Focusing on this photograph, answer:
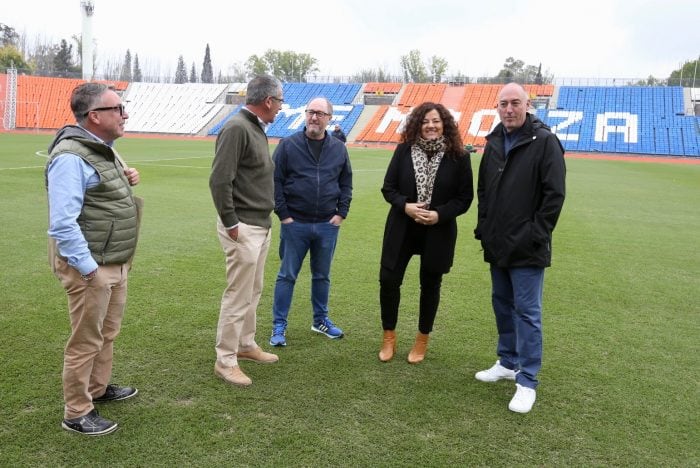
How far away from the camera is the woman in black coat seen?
4152 mm

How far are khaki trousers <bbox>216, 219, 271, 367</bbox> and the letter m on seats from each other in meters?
44.7

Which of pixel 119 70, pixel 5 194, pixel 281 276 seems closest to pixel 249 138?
pixel 281 276

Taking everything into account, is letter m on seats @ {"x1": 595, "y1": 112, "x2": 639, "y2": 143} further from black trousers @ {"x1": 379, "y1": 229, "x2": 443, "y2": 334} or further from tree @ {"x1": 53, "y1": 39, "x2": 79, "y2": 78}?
tree @ {"x1": 53, "y1": 39, "x2": 79, "y2": 78}

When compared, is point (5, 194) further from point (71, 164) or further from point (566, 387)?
point (566, 387)

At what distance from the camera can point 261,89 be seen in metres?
3.78

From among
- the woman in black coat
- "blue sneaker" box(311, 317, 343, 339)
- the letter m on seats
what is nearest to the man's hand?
the woman in black coat

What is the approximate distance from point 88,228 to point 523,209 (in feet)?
8.19

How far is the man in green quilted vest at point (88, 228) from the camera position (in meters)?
2.83

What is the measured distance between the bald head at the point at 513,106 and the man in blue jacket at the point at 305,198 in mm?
1390

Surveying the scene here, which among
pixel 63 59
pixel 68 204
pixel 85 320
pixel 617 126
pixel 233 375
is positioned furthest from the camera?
pixel 63 59

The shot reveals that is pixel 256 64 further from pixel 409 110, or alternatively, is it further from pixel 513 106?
pixel 513 106

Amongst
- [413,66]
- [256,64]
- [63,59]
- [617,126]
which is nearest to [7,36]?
[63,59]

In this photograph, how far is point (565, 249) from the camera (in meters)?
8.64

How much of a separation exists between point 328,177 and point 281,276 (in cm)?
88
